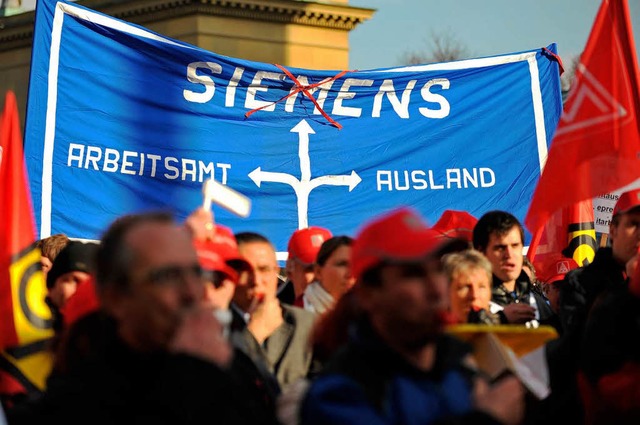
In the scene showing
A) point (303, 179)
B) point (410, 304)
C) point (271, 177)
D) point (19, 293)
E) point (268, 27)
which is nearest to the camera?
point (410, 304)

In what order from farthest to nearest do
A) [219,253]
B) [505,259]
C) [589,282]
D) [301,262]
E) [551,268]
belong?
[551,268]
[301,262]
[505,259]
[589,282]
[219,253]

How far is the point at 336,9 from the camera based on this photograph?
29.3 m

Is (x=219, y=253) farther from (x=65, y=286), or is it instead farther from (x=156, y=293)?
(x=156, y=293)

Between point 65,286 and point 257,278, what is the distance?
0.86 meters

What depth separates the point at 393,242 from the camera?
335 cm

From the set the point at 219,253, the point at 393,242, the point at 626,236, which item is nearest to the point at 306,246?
the point at 626,236

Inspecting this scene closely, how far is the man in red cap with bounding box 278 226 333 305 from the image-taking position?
7.03 m

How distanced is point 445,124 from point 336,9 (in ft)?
62.1

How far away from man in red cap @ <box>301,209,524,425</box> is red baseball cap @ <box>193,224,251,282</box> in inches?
48.4

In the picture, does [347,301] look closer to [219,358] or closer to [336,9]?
[219,358]

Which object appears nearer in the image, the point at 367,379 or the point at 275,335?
the point at 367,379

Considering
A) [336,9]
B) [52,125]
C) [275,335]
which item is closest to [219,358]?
[275,335]

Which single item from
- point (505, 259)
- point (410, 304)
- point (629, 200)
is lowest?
point (410, 304)

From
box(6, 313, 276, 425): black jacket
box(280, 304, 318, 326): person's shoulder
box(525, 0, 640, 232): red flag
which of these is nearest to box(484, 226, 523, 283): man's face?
box(525, 0, 640, 232): red flag
